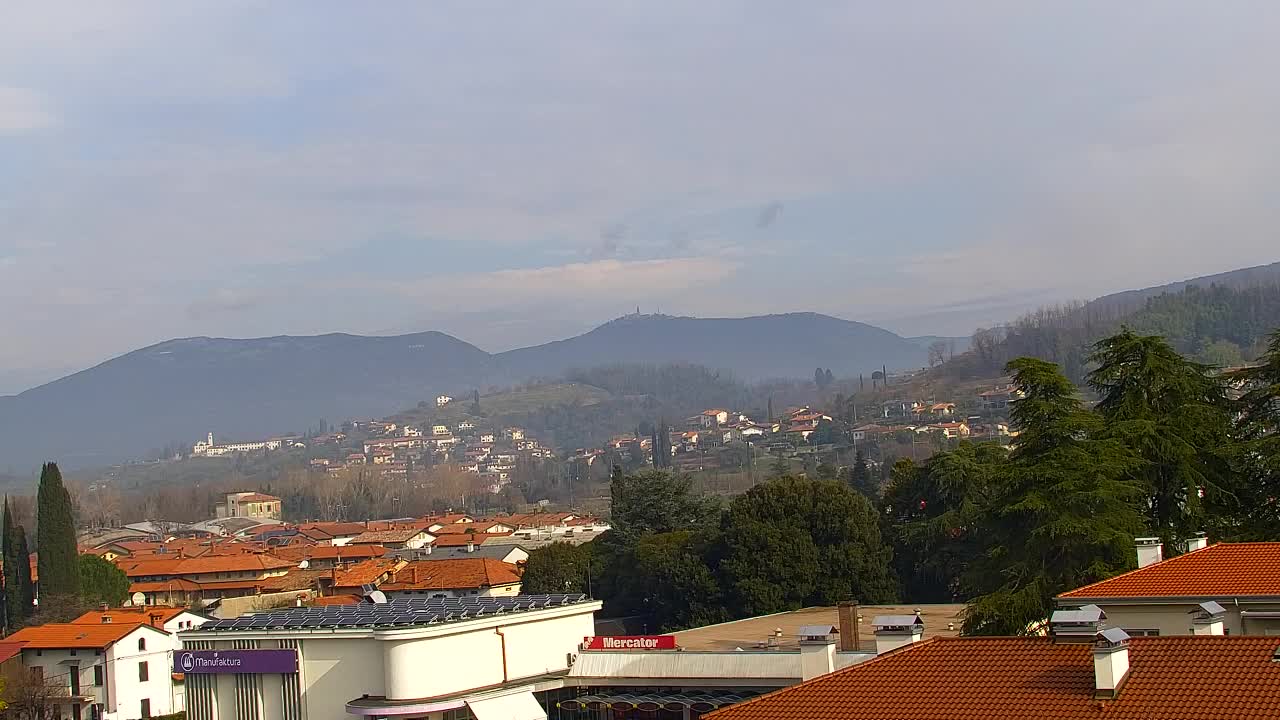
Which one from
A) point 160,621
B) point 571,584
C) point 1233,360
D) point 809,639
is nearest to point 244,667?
point 809,639

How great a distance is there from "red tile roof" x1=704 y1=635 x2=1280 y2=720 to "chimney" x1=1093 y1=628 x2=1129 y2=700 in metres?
0.09

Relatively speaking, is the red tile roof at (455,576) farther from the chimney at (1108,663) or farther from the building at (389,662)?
the chimney at (1108,663)

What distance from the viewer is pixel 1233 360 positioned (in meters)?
167

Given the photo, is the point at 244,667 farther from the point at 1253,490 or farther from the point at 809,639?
the point at 1253,490

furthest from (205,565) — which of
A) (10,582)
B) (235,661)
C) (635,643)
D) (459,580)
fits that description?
(635,643)

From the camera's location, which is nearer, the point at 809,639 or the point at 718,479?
the point at 809,639

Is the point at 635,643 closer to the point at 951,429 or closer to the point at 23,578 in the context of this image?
the point at 23,578

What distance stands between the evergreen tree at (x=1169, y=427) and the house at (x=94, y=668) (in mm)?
31533

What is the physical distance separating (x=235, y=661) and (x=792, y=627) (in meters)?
20.5

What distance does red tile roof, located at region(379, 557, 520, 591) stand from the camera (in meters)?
67.2

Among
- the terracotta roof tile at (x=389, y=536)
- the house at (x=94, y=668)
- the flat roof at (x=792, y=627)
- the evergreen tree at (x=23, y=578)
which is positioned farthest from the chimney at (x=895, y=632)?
Result: the terracotta roof tile at (x=389, y=536)

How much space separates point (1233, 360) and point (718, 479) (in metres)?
61.4

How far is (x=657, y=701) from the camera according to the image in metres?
28.1

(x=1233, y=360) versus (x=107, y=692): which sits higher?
(x=1233, y=360)
